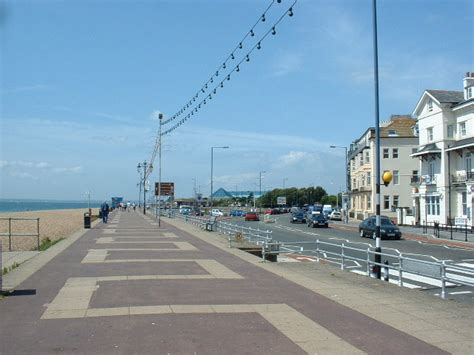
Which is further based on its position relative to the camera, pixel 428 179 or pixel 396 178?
pixel 396 178

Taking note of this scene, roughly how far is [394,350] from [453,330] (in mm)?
1674

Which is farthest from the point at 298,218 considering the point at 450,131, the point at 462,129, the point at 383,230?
the point at 383,230

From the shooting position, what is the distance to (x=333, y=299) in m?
11.2

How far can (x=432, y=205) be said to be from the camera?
5197 cm

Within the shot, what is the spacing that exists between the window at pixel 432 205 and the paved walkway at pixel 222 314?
38.4 metres

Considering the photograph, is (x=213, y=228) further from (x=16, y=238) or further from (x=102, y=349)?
(x=102, y=349)

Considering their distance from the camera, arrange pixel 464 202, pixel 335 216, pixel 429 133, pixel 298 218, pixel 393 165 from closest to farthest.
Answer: pixel 464 202 → pixel 429 133 → pixel 298 218 → pixel 393 165 → pixel 335 216

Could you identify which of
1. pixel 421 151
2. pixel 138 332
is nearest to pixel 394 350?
pixel 138 332

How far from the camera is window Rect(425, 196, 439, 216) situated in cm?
5106

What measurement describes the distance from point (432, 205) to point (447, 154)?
532cm

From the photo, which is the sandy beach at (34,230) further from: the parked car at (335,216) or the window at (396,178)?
the window at (396,178)

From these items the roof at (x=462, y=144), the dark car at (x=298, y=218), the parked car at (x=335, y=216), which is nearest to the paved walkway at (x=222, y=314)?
the roof at (x=462, y=144)

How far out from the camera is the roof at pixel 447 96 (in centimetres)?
4984

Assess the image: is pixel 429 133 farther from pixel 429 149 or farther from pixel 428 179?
pixel 428 179
